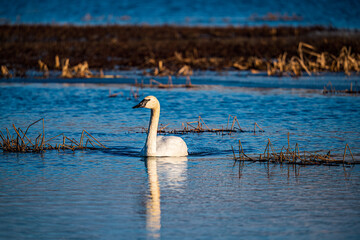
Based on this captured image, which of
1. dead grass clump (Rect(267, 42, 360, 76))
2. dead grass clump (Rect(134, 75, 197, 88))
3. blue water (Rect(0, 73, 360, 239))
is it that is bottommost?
blue water (Rect(0, 73, 360, 239))

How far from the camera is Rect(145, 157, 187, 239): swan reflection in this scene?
22.4ft

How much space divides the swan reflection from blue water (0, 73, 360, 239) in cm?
1

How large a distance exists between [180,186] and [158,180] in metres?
0.50

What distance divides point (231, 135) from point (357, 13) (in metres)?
127

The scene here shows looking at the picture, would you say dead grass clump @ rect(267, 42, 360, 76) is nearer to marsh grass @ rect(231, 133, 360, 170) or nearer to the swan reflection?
marsh grass @ rect(231, 133, 360, 170)

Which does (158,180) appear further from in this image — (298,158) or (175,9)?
(175,9)

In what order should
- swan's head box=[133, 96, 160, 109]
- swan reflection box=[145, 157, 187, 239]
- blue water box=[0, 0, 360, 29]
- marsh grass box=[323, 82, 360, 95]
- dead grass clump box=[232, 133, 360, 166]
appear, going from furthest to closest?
blue water box=[0, 0, 360, 29] < marsh grass box=[323, 82, 360, 95] < swan's head box=[133, 96, 160, 109] < dead grass clump box=[232, 133, 360, 166] < swan reflection box=[145, 157, 187, 239]

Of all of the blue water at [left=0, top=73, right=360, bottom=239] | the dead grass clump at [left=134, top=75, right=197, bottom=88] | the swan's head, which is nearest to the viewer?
the blue water at [left=0, top=73, right=360, bottom=239]

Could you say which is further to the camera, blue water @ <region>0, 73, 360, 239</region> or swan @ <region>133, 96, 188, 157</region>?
swan @ <region>133, 96, 188, 157</region>

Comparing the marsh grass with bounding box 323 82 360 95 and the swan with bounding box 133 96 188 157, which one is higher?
the marsh grass with bounding box 323 82 360 95

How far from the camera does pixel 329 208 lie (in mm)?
7332

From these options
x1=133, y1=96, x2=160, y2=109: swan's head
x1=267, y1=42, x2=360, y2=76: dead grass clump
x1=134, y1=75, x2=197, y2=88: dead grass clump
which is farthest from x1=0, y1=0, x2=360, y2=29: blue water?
x1=133, y1=96, x2=160, y2=109: swan's head

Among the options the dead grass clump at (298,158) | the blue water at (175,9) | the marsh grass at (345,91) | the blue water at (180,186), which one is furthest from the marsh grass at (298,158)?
the blue water at (175,9)

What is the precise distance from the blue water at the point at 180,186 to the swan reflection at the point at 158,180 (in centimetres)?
1
